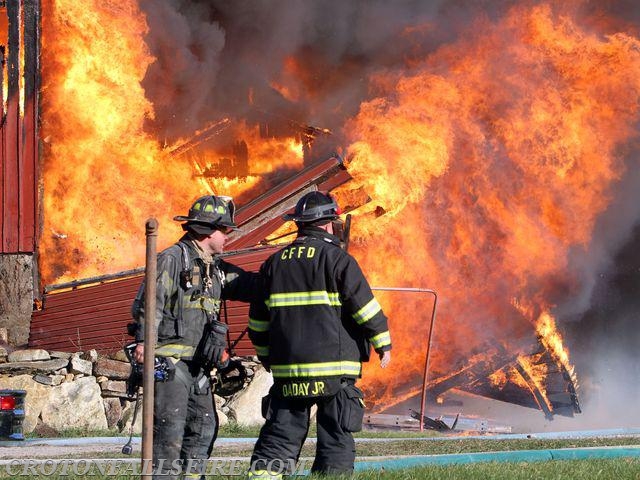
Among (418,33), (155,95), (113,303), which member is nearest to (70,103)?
(155,95)

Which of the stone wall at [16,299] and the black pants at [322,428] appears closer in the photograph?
the black pants at [322,428]

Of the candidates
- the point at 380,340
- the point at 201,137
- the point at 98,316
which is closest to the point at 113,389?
the point at 98,316

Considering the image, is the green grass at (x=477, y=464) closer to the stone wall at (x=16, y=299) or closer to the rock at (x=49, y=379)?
the rock at (x=49, y=379)

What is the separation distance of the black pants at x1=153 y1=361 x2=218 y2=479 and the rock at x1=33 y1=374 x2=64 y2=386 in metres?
7.70

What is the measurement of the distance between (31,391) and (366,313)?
833 centimetres

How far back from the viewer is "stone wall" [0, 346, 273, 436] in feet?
42.0

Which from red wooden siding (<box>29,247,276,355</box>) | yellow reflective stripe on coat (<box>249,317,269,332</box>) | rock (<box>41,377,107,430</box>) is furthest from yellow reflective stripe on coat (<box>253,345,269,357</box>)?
red wooden siding (<box>29,247,276,355</box>)

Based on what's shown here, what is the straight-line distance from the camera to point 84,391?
1326 cm

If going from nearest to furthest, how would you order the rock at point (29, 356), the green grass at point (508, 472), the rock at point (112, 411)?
1. the green grass at point (508, 472)
2. the rock at point (112, 411)
3. the rock at point (29, 356)

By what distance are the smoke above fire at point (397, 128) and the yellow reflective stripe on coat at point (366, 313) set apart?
1154cm

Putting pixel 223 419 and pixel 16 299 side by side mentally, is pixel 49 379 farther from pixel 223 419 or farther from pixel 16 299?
pixel 16 299

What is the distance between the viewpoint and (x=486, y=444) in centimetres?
1039

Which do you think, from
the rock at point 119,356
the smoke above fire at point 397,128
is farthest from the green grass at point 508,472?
the smoke above fire at point 397,128

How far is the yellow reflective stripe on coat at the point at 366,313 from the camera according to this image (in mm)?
5789
